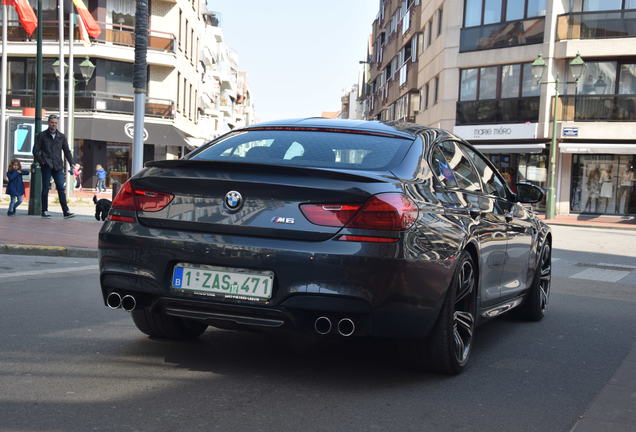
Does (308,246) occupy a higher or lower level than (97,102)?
lower

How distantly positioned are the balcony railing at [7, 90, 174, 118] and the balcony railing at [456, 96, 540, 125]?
57.5ft

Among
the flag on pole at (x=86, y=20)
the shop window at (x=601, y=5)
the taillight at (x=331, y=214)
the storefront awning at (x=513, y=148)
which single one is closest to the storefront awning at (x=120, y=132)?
the flag on pole at (x=86, y=20)

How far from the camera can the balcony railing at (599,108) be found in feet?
108

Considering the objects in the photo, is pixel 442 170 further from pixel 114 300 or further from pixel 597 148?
pixel 597 148

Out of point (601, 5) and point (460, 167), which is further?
point (601, 5)

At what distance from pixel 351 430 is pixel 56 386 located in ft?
5.12

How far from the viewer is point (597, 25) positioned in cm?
3369

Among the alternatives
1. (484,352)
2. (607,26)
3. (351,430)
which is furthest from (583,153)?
(351,430)

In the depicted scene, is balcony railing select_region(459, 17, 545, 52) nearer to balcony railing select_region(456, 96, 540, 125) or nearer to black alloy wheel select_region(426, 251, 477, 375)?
balcony railing select_region(456, 96, 540, 125)

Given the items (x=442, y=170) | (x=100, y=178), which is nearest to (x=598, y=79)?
(x=100, y=178)

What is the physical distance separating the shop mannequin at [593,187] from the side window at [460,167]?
100 feet

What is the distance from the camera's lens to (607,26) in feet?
110

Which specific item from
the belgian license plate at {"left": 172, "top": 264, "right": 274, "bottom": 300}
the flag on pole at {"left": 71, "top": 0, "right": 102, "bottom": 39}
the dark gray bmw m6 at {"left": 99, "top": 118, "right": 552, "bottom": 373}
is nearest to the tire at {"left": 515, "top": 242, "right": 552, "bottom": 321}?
the dark gray bmw m6 at {"left": 99, "top": 118, "right": 552, "bottom": 373}

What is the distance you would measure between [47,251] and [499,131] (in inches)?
1104
